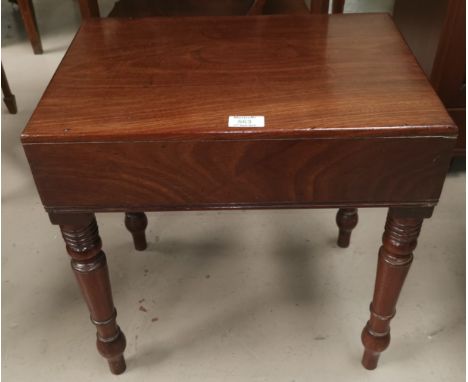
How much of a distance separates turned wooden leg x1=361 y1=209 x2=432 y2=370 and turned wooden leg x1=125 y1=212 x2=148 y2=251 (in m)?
0.57

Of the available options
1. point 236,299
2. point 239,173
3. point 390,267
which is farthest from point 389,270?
point 236,299

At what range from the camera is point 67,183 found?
789 millimetres

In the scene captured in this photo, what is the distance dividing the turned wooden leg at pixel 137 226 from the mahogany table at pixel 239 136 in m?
0.36

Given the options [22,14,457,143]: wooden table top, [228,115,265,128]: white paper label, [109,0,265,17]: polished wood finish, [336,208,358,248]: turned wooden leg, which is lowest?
[336,208,358,248]: turned wooden leg

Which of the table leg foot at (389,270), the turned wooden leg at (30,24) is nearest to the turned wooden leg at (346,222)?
the table leg foot at (389,270)

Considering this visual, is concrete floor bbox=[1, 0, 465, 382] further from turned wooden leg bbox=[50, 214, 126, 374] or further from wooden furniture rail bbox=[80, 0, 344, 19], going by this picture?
wooden furniture rail bbox=[80, 0, 344, 19]

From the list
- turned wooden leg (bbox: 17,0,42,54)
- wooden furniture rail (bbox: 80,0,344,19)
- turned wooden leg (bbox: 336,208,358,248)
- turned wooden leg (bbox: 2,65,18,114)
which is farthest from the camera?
turned wooden leg (bbox: 17,0,42,54)

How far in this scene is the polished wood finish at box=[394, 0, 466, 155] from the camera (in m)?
1.33

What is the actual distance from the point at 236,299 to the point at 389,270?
17.3 inches

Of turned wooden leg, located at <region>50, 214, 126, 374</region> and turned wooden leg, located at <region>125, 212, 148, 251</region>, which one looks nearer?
turned wooden leg, located at <region>50, 214, 126, 374</region>

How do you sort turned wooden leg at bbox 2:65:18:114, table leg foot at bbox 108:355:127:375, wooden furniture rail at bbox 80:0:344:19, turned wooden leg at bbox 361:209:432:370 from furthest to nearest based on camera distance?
turned wooden leg at bbox 2:65:18:114 < wooden furniture rail at bbox 80:0:344:19 < table leg foot at bbox 108:355:127:375 < turned wooden leg at bbox 361:209:432:370

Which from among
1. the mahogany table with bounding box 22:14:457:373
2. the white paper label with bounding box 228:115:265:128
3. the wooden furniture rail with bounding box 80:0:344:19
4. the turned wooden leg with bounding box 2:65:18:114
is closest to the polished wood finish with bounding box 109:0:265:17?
the wooden furniture rail with bounding box 80:0:344:19

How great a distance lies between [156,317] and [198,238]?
0.27 m

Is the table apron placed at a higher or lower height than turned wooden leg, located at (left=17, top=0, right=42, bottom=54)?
higher
